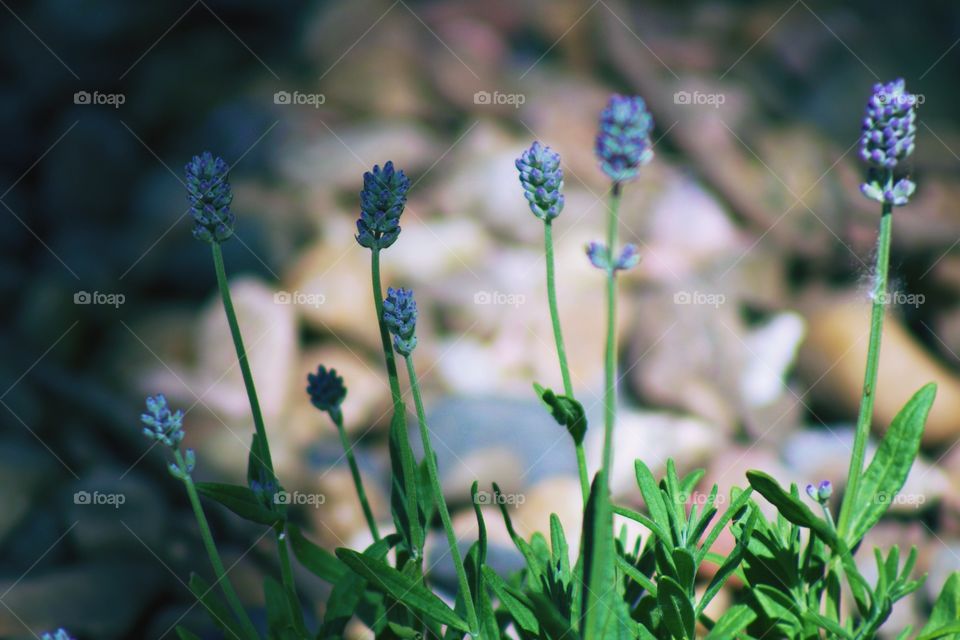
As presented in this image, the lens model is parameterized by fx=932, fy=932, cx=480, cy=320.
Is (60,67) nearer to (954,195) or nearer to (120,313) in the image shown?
(120,313)

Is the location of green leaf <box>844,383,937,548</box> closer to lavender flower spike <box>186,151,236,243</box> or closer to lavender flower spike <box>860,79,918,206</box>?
lavender flower spike <box>860,79,918,206</box>

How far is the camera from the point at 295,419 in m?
1.56

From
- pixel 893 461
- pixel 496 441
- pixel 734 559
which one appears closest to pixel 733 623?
pixel 734 559

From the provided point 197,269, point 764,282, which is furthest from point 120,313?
point 764,282

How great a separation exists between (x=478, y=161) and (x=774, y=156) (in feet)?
1.93

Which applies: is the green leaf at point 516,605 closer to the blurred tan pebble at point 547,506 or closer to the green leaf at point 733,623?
the green leaf at point 733,623

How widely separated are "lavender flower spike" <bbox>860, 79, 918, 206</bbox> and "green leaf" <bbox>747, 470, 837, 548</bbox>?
0.17 meters

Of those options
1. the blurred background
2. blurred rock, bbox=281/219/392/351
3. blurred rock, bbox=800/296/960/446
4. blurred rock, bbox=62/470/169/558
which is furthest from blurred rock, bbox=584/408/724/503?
blurred rock, bbox=62/470/169/558

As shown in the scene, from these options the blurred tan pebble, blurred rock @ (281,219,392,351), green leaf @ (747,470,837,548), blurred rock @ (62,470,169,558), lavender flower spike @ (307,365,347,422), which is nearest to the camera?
green leaf @ (747,470,837,548)

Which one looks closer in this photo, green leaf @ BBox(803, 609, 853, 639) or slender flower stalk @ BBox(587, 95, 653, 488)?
slender flower stalk @ BBox(587, 95, 653, 488)

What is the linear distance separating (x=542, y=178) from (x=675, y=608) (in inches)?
9.6

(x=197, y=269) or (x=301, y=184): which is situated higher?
(x=301, y=184)

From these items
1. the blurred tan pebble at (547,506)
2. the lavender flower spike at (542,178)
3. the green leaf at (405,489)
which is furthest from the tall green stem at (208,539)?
the blurred tan pebble at (547,506)

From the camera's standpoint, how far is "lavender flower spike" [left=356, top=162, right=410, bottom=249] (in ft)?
1.52
